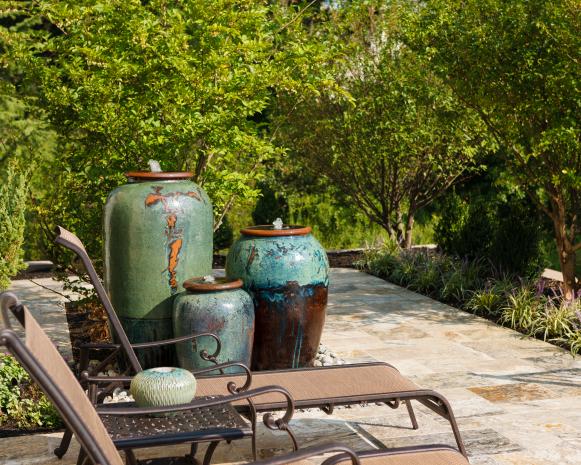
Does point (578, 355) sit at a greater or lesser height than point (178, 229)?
lesser

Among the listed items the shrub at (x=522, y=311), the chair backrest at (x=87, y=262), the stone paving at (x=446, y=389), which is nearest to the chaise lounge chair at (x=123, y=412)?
the chair backrest at (x=87, y=262)

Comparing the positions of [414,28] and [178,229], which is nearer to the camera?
[178,229]

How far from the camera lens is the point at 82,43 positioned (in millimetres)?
6320

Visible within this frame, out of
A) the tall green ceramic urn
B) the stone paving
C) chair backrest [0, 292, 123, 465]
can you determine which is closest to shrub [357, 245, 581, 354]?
the stone paving

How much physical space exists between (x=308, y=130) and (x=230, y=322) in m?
7.06

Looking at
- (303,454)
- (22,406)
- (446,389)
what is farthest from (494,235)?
(303,454)

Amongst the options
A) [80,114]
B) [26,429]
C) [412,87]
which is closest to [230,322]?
[26,429]

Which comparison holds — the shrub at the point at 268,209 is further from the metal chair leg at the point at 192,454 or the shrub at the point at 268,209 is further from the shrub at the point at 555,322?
the metal chair leg at the point at 192,454

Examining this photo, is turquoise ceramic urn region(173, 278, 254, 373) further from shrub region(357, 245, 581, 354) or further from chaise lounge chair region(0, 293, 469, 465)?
shrub region(357, 245, 581, 354)

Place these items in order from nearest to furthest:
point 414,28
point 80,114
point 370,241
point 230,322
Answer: point 230,322 < point 80,114 < point 414,28 < point 370,241

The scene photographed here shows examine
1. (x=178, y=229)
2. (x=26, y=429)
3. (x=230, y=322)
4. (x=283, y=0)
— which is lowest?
(x=26, y=429)

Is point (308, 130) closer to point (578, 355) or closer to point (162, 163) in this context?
point (162, 163)

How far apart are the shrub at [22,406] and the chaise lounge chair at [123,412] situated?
618mm

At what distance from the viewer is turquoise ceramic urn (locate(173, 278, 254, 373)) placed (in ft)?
16.4
